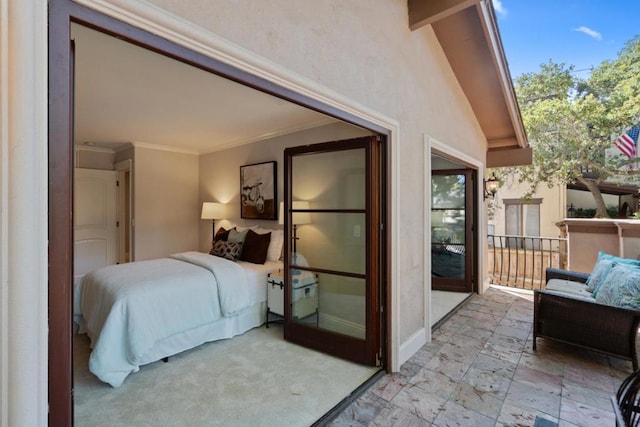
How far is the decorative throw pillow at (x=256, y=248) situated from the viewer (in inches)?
156

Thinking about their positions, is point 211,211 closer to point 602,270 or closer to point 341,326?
point 341,326

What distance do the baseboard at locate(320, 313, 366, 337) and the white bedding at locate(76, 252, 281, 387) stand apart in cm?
93

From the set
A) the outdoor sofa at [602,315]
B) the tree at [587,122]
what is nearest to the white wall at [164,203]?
the outdoor sofa at [602,315]

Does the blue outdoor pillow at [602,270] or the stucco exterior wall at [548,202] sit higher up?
the stucco exterior wall at [548,202]

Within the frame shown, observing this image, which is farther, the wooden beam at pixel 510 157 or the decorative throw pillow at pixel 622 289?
the wooden beam at pixel 510 157

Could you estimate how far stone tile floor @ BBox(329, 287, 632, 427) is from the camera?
205cm

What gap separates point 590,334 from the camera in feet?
8.77

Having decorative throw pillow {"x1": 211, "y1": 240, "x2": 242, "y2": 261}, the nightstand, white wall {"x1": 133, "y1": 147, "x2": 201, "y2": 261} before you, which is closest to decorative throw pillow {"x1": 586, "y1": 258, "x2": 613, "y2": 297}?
the nightstand

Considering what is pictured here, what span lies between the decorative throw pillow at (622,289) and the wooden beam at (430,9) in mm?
2750

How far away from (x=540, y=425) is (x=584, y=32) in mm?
10613

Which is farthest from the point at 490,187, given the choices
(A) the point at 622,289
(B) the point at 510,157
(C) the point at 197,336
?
(C) the point at 197,336

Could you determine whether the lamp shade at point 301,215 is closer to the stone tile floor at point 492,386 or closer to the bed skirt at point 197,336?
the bed skirt at point 197,336

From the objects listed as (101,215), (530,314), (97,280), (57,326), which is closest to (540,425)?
(57,326)

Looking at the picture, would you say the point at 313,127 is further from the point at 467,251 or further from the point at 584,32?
the point at 584,32
